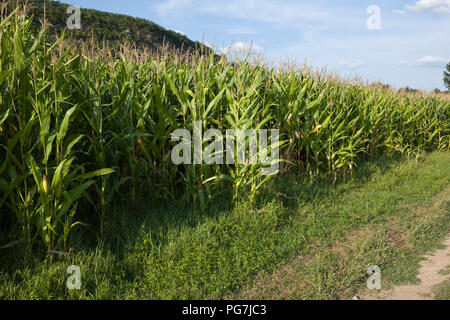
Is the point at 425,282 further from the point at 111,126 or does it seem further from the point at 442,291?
the point at 111,126

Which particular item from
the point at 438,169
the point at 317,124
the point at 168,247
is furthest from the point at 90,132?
the point at 438,169

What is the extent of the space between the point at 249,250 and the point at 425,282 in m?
1.67

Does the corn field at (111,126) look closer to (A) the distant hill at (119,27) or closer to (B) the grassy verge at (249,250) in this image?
(B) the grassy verge at (249,250)

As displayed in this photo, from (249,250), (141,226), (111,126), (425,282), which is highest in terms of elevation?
(111,126)

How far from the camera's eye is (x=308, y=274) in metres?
3.20

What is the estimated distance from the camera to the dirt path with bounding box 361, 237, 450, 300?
2.97 m

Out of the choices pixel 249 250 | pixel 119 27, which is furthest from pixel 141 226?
→ pixel 119 27

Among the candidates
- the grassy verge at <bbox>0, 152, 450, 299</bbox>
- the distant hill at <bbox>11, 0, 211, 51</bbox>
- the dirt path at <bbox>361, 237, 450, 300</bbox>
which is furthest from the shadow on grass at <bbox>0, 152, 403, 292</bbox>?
the distant hill at <bbox>11, 0, 211, 51</bbox>

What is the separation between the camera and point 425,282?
3197mm

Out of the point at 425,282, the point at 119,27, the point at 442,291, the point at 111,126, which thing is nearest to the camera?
the point at 442,291

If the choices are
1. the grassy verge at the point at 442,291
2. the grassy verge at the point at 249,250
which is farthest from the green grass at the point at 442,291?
the grassy verge at the point at 249,250

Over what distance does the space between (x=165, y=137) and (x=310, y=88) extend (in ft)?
10.8

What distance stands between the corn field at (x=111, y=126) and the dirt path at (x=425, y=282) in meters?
1.73

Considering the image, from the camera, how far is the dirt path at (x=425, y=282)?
117 inches
